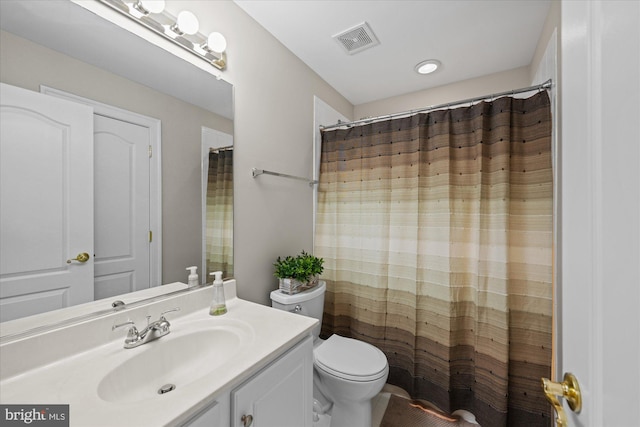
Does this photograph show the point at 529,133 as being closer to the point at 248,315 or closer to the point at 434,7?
the point at 434,7

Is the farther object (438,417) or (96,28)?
(438,417)

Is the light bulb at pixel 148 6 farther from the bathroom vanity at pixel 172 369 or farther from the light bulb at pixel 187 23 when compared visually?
the bathroom vanity at pixel 172 369

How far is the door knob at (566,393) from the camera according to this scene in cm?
43

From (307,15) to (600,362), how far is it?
1.85m

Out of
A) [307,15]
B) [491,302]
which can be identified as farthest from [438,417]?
[307,15]

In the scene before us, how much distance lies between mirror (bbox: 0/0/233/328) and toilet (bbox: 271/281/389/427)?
59cm

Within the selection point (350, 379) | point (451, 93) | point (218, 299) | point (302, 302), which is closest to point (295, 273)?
point (302, 302)

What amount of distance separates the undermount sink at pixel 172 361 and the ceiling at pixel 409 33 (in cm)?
172

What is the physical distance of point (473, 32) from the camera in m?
1.61

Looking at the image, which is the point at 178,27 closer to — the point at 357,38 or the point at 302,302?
the point at 357,38

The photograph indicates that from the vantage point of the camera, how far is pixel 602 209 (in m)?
0.37

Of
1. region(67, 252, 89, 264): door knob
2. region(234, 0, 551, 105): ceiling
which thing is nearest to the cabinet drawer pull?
region(67, 252, 89, 264): door knob

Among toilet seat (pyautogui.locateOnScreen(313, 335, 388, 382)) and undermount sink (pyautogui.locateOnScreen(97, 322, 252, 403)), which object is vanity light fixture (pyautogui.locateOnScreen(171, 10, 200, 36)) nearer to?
undermount sink (pyautogui.locateOnScreen(97, 322, 252, 403))

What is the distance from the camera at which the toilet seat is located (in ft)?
4.34
